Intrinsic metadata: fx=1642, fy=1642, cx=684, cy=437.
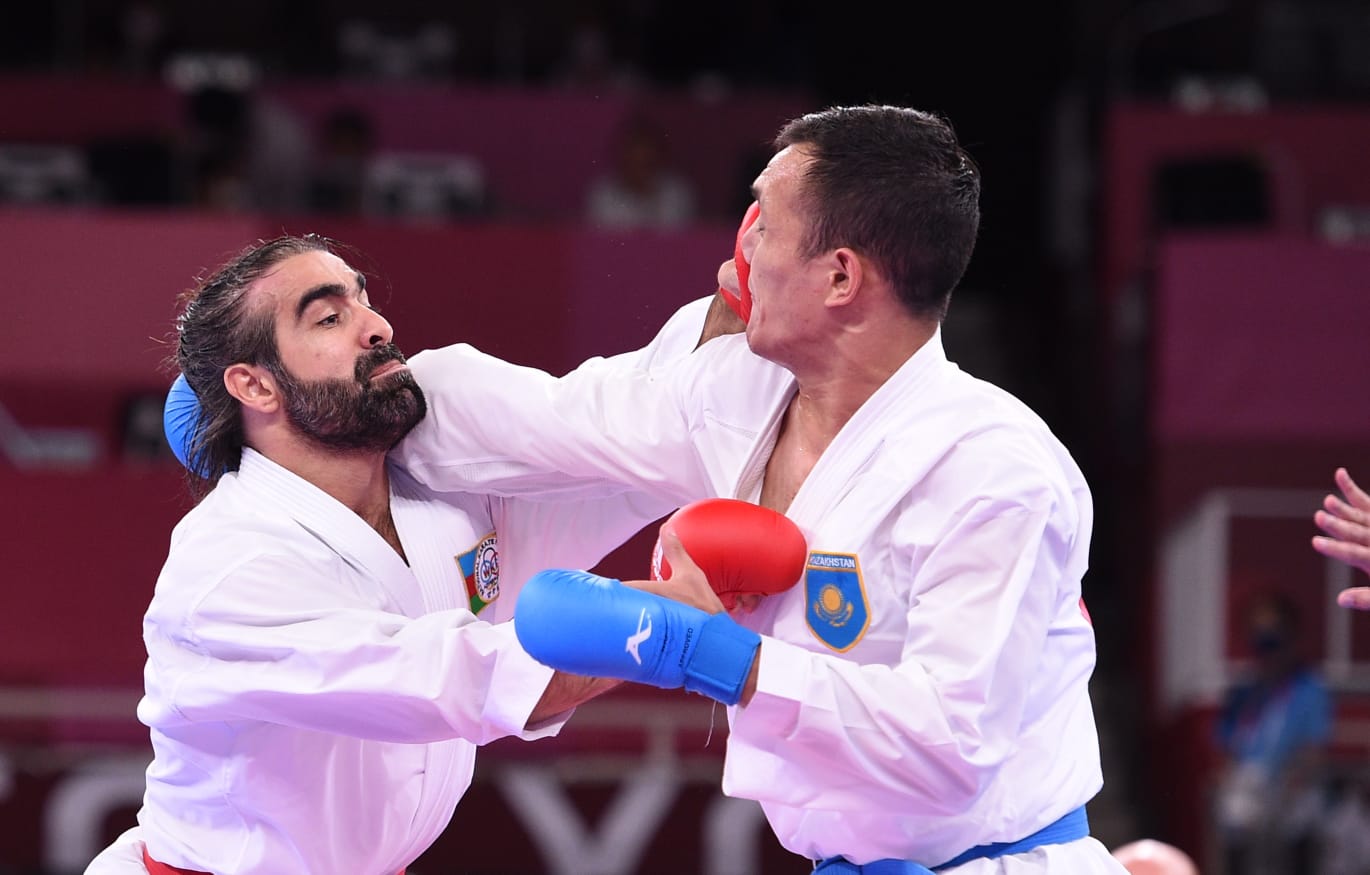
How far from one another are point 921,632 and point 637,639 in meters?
0.44

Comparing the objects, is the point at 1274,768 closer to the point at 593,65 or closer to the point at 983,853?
the point at 983,853

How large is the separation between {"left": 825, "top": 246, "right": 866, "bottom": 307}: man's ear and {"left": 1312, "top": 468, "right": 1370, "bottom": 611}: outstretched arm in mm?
1066

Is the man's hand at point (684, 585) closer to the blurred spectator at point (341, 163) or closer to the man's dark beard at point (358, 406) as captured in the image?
the man's dark beard at point (358, 406)

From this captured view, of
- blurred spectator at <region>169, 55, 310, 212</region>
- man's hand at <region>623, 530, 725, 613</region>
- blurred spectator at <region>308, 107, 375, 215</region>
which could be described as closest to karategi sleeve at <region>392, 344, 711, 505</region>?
man's hand at <region>623, 530, 725, 613</region>

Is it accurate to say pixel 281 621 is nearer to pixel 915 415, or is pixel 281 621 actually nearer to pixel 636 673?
pixel 636 673

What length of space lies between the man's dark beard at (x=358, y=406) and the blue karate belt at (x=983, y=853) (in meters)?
1.16

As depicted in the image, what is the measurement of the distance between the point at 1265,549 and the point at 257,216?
15.7ft

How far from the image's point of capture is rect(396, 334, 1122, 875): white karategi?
2.42 metres

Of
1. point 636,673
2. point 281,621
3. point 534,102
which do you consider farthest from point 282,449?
point 534,102

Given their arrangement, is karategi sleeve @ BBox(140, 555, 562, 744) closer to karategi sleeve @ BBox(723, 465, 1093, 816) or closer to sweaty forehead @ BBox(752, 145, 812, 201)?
karategi sleeve @ BBox(723, 465, 1093, 816)

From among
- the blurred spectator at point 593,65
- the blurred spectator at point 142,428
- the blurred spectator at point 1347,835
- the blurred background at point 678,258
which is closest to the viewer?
the blurred spectator at point 1347,835

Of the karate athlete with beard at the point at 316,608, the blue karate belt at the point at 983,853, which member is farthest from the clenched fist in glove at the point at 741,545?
the blue karate belt at the point at 983,853

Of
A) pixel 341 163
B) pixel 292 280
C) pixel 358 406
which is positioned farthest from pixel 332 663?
pixel 341 163

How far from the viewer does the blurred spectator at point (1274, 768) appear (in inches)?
266
